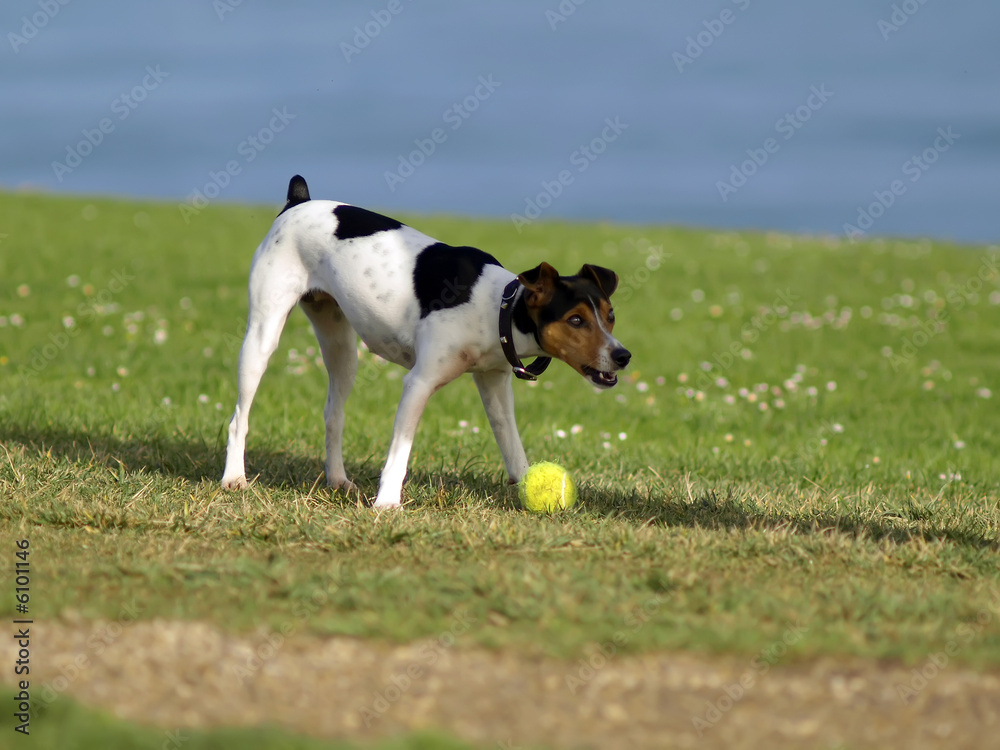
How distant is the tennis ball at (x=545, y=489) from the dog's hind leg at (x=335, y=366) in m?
1.36

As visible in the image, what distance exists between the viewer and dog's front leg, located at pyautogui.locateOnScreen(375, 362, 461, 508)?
6586 millimetres

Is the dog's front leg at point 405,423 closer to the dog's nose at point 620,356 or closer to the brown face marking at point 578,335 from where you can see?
the brown face marking at point 578,335

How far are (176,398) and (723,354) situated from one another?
266 inches

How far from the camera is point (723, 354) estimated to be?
544 inches

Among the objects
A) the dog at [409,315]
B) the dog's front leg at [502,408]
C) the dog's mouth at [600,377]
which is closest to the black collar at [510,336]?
the dog at [409,315]

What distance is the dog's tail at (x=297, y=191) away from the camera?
7844 mm

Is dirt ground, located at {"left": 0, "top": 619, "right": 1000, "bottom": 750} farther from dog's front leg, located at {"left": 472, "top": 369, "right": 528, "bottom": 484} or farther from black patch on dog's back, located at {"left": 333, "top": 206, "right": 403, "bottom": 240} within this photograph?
black patch on dog's back, located at {"left": 333, "top": 206, "right": 403, "bottom": 240}

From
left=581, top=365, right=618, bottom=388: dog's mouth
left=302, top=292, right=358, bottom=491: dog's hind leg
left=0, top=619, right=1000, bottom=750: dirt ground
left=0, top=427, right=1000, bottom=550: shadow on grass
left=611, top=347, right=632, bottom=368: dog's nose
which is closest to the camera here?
left=0, top=619, right=1000, bottom=750: dirt ground

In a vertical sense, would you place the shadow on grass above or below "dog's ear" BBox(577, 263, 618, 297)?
below

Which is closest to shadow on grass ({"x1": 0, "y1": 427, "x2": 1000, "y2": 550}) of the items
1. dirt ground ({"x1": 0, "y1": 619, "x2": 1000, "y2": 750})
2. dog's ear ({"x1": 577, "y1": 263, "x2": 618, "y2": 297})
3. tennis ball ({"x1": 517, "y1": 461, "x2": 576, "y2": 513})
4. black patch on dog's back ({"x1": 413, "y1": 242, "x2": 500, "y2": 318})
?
tennis ball ({"x1": 517, "y1": 461, "x2": 576, "y2": 513})

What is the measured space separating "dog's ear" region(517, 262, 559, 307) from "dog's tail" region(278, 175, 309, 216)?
2380 millimetres

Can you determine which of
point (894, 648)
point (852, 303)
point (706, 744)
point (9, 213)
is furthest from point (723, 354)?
point (9, 213)

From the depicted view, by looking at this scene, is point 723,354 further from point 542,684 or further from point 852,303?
point 542,684

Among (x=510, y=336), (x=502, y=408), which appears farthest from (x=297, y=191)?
(x=510, y=336)
